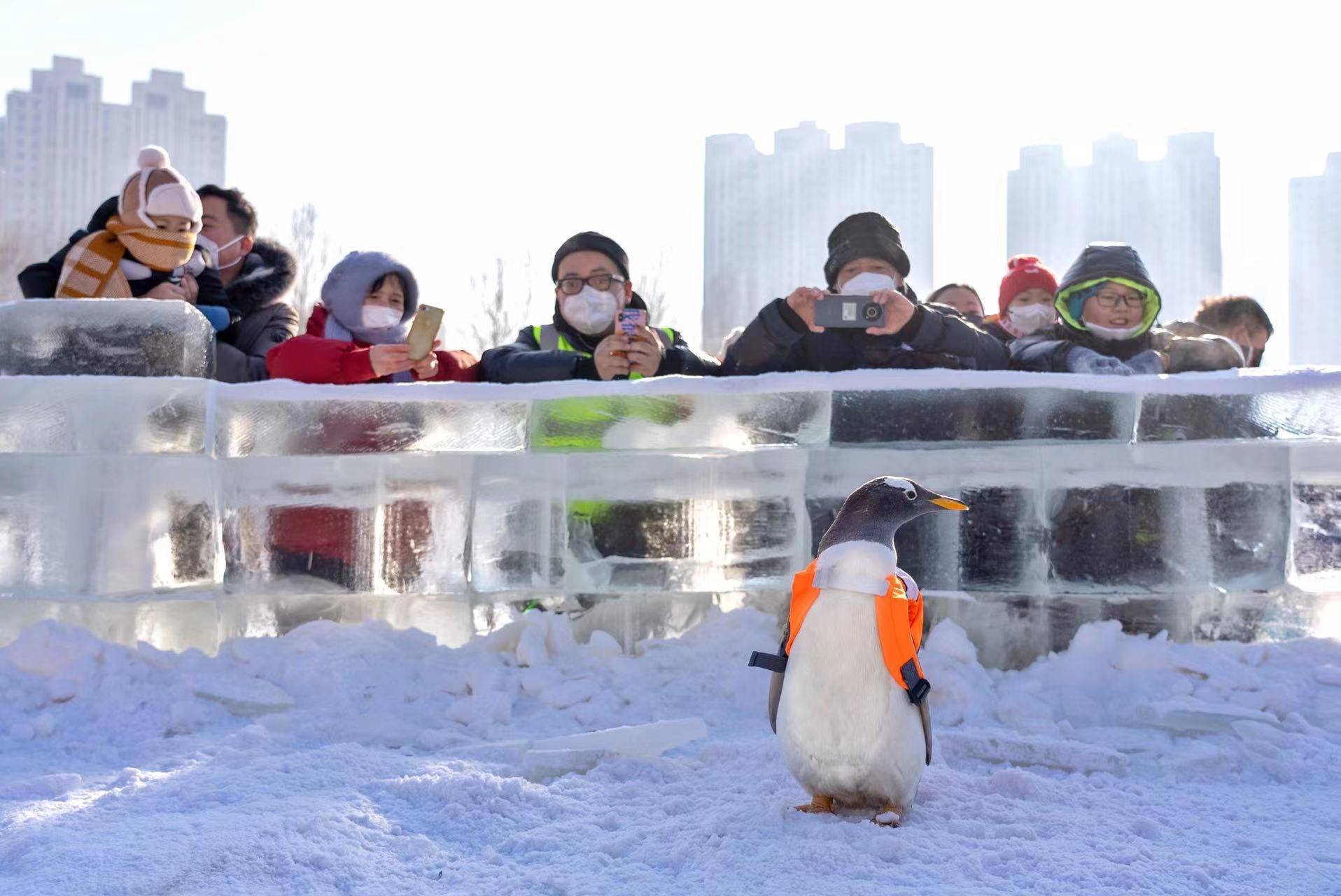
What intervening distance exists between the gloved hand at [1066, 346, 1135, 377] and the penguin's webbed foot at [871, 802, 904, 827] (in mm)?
2394

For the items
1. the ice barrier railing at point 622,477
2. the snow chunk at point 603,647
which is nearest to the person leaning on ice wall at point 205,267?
the ice barrier railing at point 622,477

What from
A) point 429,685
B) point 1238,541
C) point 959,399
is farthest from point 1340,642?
point 429,685

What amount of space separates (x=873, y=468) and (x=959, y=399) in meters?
0.37

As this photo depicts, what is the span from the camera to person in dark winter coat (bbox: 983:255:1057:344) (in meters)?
5.43

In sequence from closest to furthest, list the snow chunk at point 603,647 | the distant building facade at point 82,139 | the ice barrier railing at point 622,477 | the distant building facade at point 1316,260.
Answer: the snow chunk at point 603,647, the ice barrier railing at point 622,477, the distant building facade at point 1316,260, the distant building facade at point 82,139

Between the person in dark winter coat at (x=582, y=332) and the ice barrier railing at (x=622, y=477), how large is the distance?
516 millimetres

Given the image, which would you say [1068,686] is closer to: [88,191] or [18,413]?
[18,413]

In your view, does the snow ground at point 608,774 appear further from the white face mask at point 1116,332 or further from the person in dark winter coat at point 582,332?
the white face mask at point 1116,332

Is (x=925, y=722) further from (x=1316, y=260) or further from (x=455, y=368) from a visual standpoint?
(x=1316, y=260)

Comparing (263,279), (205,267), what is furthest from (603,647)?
(263,279)

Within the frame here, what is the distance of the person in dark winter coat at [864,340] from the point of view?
4.24 m

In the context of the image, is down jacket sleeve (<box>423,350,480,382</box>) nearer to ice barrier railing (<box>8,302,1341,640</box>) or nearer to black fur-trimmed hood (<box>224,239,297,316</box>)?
ice barrier railing (<box>8,302,1341,640</box>)

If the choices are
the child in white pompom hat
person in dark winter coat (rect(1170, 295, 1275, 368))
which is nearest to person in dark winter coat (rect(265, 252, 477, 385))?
the child in white pompom hat

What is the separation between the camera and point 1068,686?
351 cm
